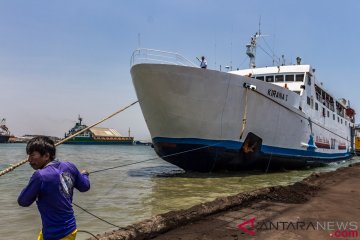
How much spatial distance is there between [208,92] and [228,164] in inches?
116

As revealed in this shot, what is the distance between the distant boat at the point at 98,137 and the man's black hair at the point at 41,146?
76.7m

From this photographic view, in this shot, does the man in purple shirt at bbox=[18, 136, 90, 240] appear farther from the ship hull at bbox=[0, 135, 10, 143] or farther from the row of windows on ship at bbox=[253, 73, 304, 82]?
the ship hull at bbox=[0, 135, 10, 143]

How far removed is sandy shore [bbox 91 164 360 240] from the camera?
4.95 metres

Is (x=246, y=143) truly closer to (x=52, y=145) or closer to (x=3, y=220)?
(x=3, y=220)

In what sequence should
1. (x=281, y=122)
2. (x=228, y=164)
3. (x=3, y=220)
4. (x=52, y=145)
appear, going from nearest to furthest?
(x=52, y=145), (x=3, y=220), (x=228, y=164), (x=281, y=122)

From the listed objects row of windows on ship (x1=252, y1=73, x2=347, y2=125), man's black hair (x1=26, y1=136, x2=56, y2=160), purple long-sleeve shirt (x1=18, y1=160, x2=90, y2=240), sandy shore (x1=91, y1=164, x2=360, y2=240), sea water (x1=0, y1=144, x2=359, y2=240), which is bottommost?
sea water (x1=0, y1=144, x2=359, y2=240)

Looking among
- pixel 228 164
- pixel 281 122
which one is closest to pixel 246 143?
pixel 228 164

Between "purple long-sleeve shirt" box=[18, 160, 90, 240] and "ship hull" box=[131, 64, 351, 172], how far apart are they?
32.1ft

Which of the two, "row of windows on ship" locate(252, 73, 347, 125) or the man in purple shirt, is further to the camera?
"row of windows on ship" locate(252, 73, 347, 125)

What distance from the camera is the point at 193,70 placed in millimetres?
12484

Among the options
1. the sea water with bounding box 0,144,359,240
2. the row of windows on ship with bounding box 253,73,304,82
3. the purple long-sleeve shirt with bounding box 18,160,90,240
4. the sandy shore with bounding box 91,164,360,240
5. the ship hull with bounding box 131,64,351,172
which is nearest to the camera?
the purple long-sleeve shirt with bounding box 18,160,90,240

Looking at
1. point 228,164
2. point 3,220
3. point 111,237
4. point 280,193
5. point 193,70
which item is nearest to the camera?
point 111,237

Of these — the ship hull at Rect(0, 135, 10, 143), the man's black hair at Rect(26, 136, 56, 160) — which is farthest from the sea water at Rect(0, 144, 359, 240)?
the ship hull at Rect(0, 135, 10, 143)

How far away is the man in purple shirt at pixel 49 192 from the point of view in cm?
265
